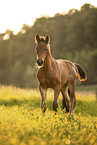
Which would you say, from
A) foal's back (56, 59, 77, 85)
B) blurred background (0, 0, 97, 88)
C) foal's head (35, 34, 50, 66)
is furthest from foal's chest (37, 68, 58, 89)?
blurred background (0, 0, 97, 88)

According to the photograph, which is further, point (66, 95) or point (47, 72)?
point (66, 95)

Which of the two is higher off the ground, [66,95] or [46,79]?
[46,79]

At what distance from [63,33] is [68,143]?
145 feet

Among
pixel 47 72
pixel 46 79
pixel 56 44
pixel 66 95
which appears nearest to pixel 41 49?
pixel 47 72

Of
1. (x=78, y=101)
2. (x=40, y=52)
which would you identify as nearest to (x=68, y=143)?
(x=40, y=52)

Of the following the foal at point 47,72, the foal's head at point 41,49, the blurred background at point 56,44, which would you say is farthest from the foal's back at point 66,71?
the blurred background at point 56,44

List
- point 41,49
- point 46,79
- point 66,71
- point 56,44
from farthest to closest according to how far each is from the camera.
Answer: point 56,44 → point 66,71 → point 46,79 → point 41,49

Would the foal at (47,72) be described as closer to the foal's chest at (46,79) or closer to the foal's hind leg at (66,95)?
the foal's chest at (46,79)

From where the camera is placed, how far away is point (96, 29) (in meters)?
41.6

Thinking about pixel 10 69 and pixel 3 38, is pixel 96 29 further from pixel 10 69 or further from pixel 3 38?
pixel 3 38

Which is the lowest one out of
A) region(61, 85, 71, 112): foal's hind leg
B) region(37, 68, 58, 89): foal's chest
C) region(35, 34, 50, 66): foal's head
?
region(61, 85, 71, 112): foal's hind leg

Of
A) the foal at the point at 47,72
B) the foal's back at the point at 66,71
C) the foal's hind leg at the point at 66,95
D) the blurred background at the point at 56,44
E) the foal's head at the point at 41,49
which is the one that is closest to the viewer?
the foal's head at the point at 41,49

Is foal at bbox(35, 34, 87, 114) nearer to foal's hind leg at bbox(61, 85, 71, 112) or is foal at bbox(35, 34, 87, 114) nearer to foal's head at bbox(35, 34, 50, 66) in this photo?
foal's head at bbox(35, 34, 50, 66)

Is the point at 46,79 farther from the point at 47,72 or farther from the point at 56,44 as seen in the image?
the point at 56,44
